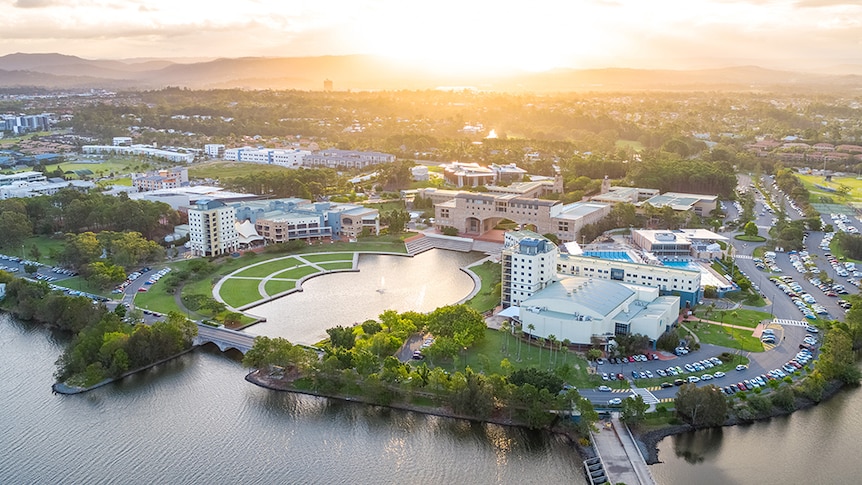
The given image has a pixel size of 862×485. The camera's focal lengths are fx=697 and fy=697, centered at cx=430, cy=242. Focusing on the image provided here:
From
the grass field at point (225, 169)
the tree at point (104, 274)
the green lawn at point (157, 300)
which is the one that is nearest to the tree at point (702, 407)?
the green lawn at point (157, 300)

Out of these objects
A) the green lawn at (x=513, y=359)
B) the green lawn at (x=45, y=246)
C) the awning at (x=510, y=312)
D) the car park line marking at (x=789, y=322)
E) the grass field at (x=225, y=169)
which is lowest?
the green lawn at (x=513, y=359)

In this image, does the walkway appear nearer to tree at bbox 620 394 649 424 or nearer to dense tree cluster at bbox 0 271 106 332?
tree at bbox 620 394 649 424

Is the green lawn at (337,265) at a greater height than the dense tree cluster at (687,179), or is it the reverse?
the dense tree cluster at (687,179)

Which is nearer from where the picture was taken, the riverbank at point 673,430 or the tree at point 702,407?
the riverbank at point 673,430

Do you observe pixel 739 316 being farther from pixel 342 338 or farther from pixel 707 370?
pixel 342 338

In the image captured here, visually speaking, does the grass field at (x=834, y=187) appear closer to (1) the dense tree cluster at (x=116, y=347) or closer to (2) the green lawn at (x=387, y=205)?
(2) the green lawn at (x=387, y=205)

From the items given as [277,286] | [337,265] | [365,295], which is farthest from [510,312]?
[337,265]
